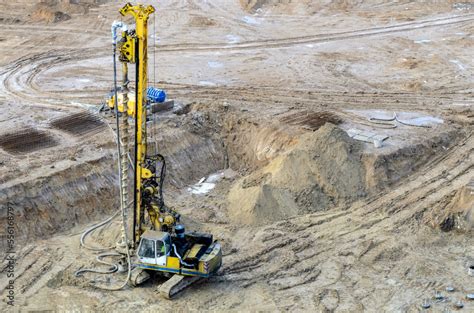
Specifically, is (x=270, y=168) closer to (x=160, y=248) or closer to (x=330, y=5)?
(x=160, y=248)

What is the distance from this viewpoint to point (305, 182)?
20.8 metres

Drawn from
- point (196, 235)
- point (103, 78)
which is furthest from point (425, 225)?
point (103, 78)

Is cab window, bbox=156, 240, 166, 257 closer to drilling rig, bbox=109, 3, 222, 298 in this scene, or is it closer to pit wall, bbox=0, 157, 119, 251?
drilling rig, bbox=109, 3, 222, 298

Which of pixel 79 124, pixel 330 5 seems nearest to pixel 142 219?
pixel 79 124

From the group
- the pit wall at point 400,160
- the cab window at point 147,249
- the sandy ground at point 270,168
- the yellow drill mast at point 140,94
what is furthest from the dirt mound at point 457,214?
the yellow drill mast at point 140,94

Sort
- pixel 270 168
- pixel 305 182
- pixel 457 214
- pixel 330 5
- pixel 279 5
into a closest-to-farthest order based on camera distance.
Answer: pixel 457 214 → pixel 305 182 → pixel 270 168 → pixel 279 5 → pixel 330 5

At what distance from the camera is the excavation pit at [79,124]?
922 inches

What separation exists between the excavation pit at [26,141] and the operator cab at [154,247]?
748 cm

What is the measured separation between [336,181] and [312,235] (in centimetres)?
236

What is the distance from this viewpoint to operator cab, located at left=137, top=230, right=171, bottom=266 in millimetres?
15688

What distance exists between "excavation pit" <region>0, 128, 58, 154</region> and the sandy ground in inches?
4.9

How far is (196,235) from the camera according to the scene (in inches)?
658

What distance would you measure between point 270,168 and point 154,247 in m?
6.93

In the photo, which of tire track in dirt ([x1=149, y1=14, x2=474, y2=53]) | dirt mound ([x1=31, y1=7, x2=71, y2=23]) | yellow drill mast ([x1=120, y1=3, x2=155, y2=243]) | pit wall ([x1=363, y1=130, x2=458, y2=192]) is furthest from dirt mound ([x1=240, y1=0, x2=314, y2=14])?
yellow drill mast ([x1=120, y1=3, x2=155, y2=243])
